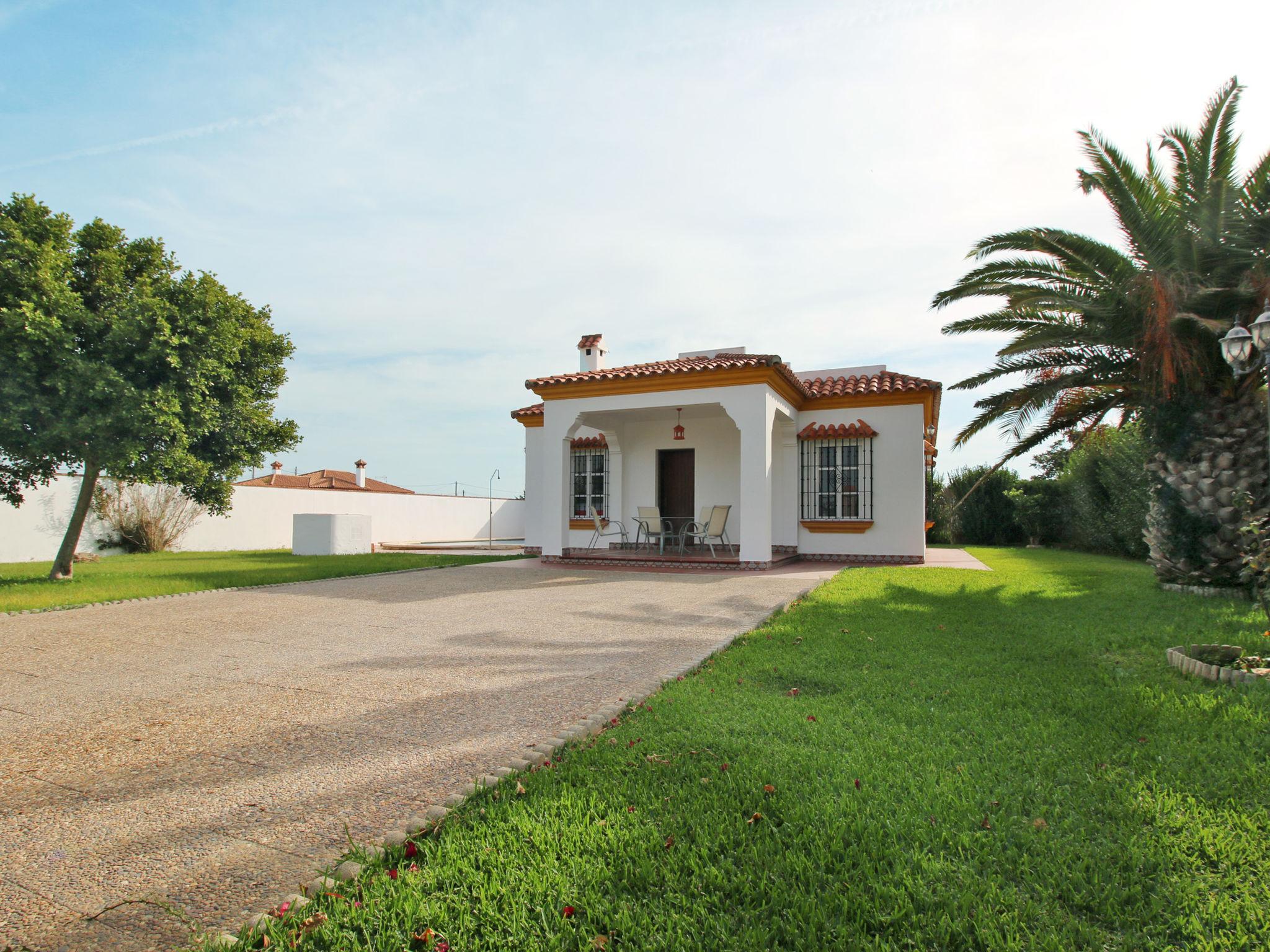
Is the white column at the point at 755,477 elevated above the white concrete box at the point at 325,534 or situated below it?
above

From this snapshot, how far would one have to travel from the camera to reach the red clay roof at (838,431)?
1323 centimetres

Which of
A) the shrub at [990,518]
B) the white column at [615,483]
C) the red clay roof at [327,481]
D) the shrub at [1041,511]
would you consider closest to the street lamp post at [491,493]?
the red clay roof at [327,481]

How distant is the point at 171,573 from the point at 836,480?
11885 mm

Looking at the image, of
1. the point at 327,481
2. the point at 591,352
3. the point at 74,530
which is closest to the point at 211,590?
the point at 74,530

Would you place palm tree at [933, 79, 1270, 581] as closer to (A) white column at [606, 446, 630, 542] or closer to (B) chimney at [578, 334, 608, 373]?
(A) white column at [606, 446, 630, 542]

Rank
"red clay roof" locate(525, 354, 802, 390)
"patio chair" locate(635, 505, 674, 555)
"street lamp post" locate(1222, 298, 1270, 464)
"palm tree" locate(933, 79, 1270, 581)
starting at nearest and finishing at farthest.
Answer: "street lamp post" locate(1222, 298, 1270, 464) < "palm tree" locate(933, 79, 1270, 581) < "red clay roof" locate(525, 354, 802, 390) < "patio chair" locate(635, 505, 674, 555)

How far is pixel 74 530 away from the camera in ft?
35.0

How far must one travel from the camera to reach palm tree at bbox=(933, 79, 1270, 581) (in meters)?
7.88

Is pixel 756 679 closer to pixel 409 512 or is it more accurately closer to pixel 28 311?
pixel 28 311

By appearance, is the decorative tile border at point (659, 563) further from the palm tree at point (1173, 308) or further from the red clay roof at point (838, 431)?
the palm tree at point (1173, 308)

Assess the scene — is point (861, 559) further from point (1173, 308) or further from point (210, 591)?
point (210, 591)

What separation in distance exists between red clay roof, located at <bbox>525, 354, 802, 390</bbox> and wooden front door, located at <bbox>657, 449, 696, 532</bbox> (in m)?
2.20

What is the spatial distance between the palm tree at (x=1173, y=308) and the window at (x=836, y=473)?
3979 millimetres

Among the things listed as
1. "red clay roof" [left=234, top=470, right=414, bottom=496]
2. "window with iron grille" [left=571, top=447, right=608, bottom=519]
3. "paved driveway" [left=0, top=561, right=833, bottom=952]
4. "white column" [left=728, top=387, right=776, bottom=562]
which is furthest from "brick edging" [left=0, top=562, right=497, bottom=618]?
"red clay roof" [left=234, top=470, right=414, bottom=496]
